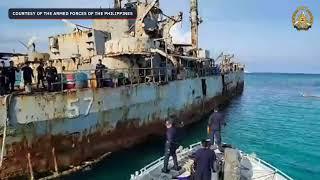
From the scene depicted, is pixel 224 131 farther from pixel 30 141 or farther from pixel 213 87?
pixel 30 141

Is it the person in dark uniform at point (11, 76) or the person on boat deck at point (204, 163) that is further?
the person in dark uniform at point (11, 76)

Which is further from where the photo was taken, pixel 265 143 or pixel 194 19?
pixel 194 19

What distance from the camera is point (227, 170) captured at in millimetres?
9414

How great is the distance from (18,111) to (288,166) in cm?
1297

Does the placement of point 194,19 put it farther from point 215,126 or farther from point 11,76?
point 215,126

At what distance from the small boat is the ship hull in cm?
547

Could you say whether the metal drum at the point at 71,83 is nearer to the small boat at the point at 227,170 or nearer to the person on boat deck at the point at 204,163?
the small boat at the point at 227,170

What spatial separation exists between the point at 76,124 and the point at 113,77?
390cm

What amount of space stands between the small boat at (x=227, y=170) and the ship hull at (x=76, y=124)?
5.47m

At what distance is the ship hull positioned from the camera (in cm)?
1418

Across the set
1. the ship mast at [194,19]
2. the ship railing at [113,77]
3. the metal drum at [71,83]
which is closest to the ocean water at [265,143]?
the ship railing at [113,77]

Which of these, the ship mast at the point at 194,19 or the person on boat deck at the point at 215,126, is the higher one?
the ship mast at the point at 194,19

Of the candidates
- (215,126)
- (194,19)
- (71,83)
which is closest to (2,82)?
(71,83)

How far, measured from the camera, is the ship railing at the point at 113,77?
16.7m
